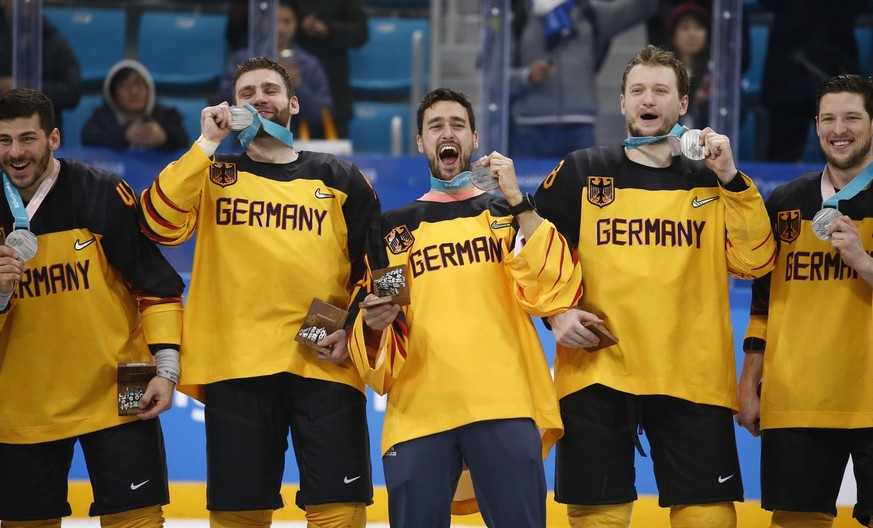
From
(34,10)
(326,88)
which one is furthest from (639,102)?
(34,10)

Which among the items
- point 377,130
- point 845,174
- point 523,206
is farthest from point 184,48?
point 845,174

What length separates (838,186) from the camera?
13.4 ft

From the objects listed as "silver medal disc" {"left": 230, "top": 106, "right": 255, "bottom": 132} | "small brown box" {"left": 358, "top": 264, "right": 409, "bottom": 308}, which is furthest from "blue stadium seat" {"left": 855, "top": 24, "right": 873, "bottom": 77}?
"small brown box" {"left": 358, "top": 264, "right": 409, "bottom": 308}

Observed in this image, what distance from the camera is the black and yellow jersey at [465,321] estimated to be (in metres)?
3.75

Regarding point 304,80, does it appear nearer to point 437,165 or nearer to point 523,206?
point 437,165

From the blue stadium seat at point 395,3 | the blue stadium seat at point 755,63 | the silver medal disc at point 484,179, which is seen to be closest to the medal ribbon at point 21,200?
the silver medal disc at point 484,179

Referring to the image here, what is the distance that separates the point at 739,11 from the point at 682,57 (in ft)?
1.40

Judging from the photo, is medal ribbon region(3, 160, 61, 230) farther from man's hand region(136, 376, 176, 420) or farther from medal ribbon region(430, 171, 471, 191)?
medal ribbon region(430, 171, 471, 191)

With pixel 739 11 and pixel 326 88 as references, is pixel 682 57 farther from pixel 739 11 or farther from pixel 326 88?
pixel 326 88

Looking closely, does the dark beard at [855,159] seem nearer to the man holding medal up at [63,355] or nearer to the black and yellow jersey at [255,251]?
the black and yellow jersey at [255,251]

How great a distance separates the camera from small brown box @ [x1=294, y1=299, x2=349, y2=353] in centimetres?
395

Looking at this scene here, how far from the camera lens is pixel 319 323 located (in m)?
3.95

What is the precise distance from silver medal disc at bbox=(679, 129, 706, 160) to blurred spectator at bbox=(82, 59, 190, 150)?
4.24 metres

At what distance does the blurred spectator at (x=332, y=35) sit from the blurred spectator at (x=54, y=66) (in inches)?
39.2
